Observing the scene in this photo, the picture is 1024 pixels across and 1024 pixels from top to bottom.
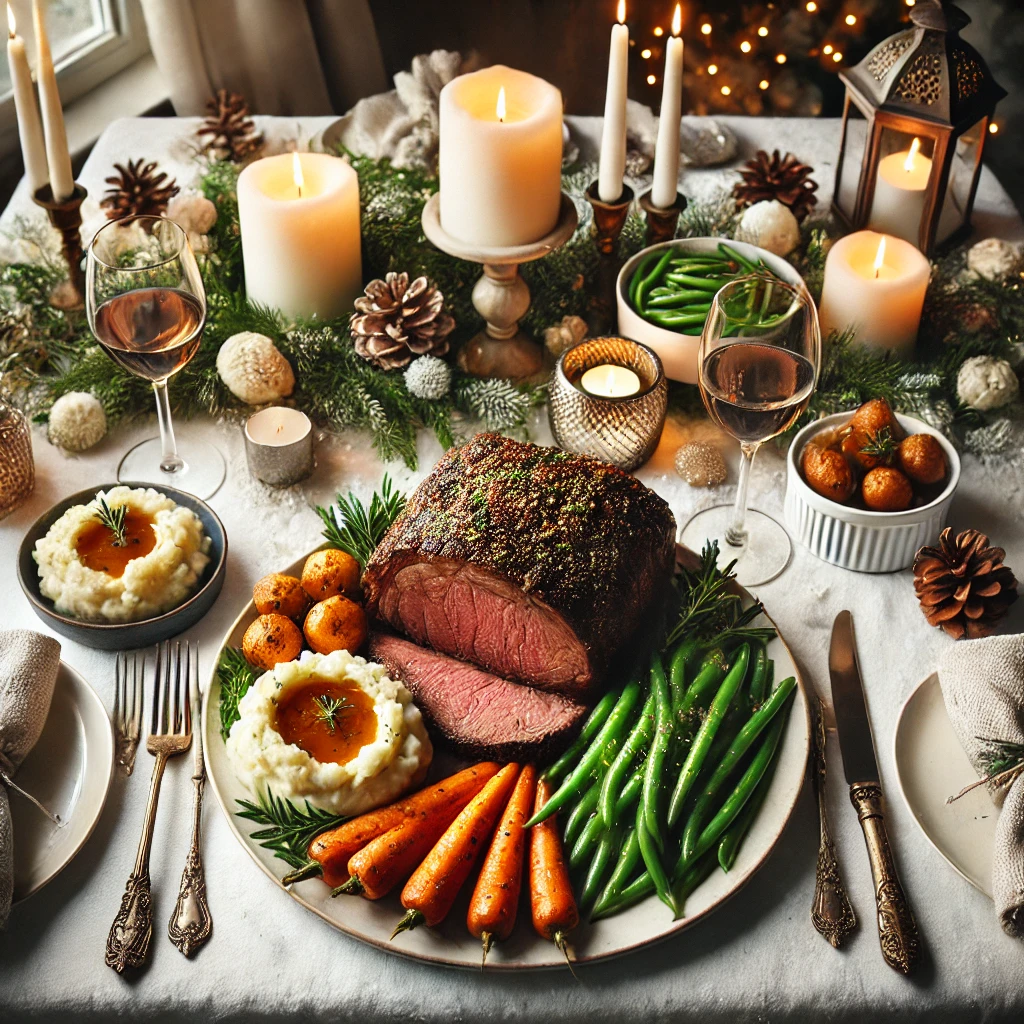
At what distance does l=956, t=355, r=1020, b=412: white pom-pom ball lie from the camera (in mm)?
2080

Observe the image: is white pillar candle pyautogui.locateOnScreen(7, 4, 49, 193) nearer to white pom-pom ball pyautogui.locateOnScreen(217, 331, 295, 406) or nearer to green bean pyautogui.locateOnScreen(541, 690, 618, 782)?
white pom-pom ball pyautogui.locateOnScreen(217, 331, 295, 406)

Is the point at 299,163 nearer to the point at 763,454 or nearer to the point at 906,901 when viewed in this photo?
the point at 763,454

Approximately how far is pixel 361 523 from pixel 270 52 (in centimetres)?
231

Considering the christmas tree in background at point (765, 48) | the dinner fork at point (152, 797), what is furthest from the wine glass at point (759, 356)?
the christmas tree in background at point (765, 48)

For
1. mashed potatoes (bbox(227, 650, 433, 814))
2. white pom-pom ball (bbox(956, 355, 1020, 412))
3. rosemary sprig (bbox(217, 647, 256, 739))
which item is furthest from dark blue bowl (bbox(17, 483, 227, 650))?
white pom-pom ball (bbox(956, 355, 1020, 412))

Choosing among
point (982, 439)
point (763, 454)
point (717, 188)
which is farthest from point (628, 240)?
point (982, 439)

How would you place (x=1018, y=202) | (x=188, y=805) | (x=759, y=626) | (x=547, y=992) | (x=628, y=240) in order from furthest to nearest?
1. (x=1018, y=202)
2. (x=628, y=240)
3. (x=759, y=626)
4. (x=188, y=805)
5. (x=547, y=992)

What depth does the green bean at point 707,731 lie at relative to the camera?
4.81 feet

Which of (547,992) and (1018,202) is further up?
(547,992)

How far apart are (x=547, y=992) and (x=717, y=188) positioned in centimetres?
191

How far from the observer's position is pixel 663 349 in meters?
2.12

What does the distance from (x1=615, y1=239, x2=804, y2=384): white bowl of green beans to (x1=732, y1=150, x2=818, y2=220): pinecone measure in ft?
0.92

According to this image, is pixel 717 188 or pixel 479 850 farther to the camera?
pixel 717 188

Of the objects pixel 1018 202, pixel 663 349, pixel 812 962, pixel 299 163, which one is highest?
pixel 299 163
